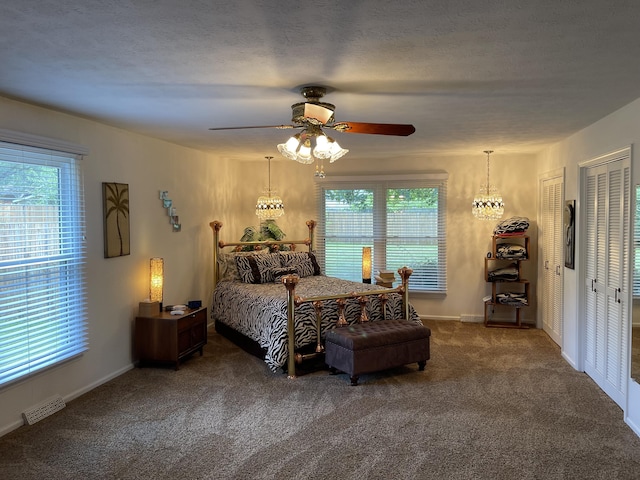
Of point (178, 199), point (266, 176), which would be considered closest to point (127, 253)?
point (178, 199)

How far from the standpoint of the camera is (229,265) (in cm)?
623

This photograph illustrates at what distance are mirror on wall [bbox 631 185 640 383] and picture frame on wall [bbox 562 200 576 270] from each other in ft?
4.11

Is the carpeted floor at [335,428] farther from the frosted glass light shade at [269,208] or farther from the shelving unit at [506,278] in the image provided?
the frosted glass light shade at [269,208]

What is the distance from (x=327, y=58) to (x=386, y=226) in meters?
4.62

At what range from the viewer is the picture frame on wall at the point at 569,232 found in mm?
4695

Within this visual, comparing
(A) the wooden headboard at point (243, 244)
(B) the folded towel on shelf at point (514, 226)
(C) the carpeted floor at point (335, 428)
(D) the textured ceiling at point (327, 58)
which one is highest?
(D) the textured ceiling at point (327, 58)

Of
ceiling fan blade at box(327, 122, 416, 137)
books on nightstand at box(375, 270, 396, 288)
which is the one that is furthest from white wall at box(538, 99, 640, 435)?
books on nightstand at box(375, 270, 396, 288)

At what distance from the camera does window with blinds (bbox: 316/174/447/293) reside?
6766mm

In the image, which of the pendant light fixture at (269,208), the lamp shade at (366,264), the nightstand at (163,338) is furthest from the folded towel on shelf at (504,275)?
the nightstand at (163,338)

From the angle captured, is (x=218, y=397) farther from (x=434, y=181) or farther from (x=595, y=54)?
(x=434, y=181)

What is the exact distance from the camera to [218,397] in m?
3.98

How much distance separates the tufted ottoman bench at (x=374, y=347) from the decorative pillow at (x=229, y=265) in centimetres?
203

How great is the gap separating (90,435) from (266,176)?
4.60 meters

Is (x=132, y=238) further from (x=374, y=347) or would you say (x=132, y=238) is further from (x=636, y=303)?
(x=636, y=303)
